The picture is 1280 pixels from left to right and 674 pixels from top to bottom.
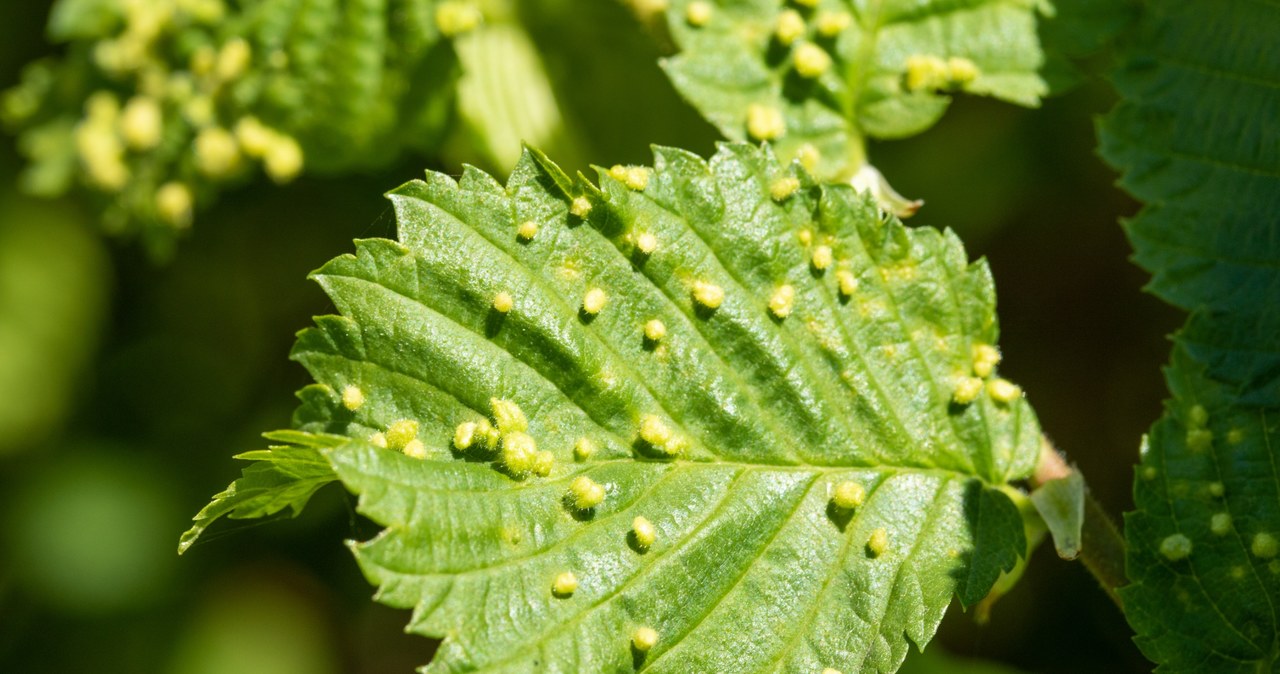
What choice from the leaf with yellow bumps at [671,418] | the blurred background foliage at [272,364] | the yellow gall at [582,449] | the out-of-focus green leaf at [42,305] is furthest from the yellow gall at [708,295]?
the out-of-focus green leaf at [42,305]

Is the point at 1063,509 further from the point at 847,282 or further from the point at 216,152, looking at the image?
the point at 216,152

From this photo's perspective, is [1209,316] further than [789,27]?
No

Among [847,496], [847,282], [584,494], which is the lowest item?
[847,496]

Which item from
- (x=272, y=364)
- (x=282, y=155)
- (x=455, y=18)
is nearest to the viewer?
(x=455, y=18)

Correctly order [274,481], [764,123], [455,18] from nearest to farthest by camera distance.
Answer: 1. [274,481]
2. [764,123]
3. [455,18]

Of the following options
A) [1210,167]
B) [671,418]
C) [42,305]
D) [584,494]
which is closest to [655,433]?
[671,418]

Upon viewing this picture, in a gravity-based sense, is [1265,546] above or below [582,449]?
below

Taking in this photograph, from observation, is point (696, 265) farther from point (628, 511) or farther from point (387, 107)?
point (387, 107)
